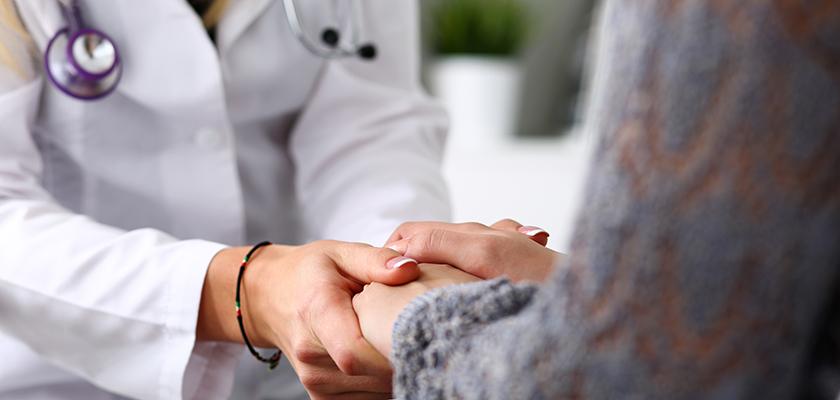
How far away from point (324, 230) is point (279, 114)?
135 millimetres

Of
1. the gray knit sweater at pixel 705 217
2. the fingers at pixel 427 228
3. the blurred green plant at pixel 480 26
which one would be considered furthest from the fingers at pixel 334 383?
the blurred green plant at pixel 480 26

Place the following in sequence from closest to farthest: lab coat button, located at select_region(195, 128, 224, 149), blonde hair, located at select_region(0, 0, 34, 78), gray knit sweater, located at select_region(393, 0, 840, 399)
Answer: gray knit sweater, located at select_region(393, 0, 840, 399) → blonde hair, located at select_region(0, 0, 34, 78) → lab coat button, located at select_region(195, 128, 224, 149)

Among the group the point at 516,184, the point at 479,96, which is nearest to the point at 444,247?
the point at 516,184

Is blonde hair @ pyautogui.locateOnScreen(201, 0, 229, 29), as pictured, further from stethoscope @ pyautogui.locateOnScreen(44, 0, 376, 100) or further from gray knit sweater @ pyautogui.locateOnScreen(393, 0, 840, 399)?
gray knit sweater @ pyautogui.locateOnScreen(393, 0, 840, 399)

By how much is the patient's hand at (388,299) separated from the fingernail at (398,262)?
12mm

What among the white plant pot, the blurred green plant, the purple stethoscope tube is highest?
the purple stethoscope tube

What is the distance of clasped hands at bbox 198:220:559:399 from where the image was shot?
51 cm

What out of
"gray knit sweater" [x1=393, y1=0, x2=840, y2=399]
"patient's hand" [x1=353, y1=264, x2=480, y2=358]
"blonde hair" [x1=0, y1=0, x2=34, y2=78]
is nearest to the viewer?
"gray knit sweater" [x1=393, y1=0, x2=840, y2=399]

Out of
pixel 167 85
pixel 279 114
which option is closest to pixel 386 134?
pixel 279 114

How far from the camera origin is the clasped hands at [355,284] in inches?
20.2

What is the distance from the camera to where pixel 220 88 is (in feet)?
2.64

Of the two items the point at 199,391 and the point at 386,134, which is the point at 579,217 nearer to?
the point at 199,391

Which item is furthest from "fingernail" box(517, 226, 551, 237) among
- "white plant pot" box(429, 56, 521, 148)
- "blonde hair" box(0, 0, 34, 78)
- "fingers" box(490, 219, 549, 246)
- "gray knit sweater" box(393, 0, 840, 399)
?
"white plant pot" box(429, 56, 521, 148)

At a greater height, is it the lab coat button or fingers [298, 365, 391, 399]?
the lab coat button
